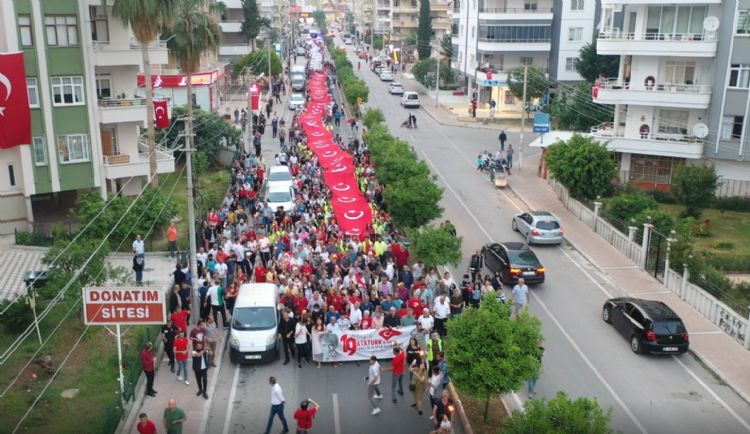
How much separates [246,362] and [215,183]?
21.0 meters

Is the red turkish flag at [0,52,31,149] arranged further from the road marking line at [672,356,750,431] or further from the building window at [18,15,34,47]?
the road marking line at [672,356,750,431]

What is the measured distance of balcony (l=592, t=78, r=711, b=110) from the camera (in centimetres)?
4128

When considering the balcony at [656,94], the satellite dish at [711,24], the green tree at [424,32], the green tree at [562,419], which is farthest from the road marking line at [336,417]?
the green tree at [424,32]

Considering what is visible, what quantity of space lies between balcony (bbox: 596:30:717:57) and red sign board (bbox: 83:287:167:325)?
33591mm

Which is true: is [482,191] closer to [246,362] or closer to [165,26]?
[165,26]

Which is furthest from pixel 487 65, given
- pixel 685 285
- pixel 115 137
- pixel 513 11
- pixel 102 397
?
pixel 102 397

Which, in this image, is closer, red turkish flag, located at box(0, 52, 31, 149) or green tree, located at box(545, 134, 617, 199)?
red turkish flag, located at box(0, 52, 31, 149)

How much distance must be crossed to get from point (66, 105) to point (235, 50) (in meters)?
58.8

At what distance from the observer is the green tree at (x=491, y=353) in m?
17.1

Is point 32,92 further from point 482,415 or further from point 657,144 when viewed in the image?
point 657,144

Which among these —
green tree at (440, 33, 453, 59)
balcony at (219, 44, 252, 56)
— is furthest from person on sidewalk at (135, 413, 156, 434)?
green tree at (440, 33, 453, 59)

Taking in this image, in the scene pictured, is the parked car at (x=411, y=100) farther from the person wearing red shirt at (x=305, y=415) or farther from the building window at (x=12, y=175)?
the person wearing red shirt at (x=305, y=415)

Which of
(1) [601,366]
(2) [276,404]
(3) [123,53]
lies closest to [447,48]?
(3) [123,53]

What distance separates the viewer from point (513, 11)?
74.1 meters
